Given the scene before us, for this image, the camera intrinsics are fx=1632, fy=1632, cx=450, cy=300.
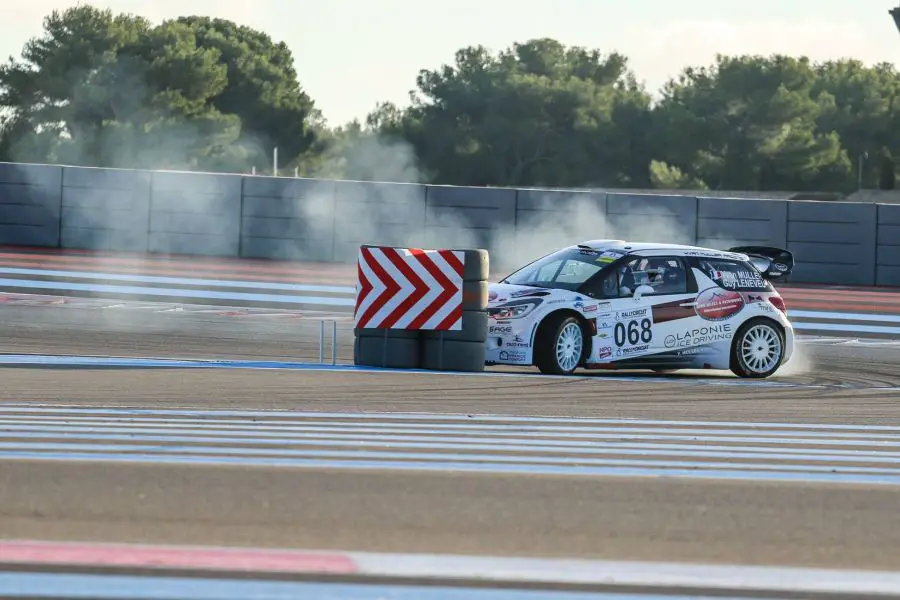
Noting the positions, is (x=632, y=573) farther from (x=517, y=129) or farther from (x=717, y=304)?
(x=517, y=129)

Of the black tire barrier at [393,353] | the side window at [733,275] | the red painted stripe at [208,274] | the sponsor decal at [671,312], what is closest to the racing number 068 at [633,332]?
the sponsor decal at [671,312]

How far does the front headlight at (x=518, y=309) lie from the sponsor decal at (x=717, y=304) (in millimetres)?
1919

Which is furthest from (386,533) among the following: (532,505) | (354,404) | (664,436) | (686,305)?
(686,305)

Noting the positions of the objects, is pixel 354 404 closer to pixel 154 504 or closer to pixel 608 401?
pixel 608 401

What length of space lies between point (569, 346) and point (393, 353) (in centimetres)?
178

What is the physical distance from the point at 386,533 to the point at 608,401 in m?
6.88

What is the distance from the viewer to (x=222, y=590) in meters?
5.68

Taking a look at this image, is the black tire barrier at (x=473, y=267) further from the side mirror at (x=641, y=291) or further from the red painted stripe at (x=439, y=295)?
the side mirror at (x=641, y=291)

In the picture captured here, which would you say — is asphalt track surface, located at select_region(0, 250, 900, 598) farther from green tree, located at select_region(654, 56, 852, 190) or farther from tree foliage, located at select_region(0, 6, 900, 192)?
green tree, located at select_region(654, 56, 852, 190)

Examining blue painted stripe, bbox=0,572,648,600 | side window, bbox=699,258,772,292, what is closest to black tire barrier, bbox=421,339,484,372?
side window, bbox=699,258,772,292

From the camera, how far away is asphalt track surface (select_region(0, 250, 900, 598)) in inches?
273

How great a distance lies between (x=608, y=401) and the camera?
536 inches

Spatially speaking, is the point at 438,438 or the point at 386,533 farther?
the point at 438,438

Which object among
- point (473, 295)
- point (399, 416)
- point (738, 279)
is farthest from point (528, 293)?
point (399, 416)
